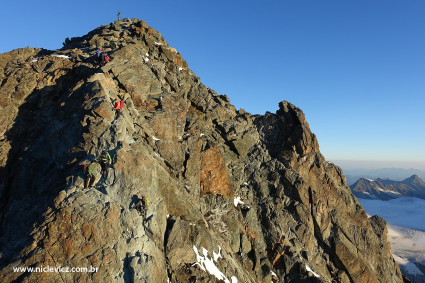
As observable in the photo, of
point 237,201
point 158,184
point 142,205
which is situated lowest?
point 237,201

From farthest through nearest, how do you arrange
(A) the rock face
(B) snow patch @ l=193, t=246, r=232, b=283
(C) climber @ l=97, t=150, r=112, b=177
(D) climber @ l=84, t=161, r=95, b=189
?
(B) snow patch @ l=193, t=246, r=232, b=283
(C) climber @ l=97, t=150, r=112, b=177
(D) climber @ l=84, t=161, r=95, b=189
(A) the rock face

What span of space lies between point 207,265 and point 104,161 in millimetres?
12955

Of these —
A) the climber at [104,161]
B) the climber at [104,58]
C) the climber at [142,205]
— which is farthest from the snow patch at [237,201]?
the climber at [104,58]

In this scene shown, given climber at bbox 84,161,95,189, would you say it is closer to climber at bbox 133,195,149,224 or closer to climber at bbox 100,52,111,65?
climber at bbox 133,195,149,224

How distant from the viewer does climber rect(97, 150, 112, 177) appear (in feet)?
57.0

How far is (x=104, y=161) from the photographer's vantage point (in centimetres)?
Result: 1728

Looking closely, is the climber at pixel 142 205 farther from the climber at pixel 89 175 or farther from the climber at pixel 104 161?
the climber at pixel 89 175

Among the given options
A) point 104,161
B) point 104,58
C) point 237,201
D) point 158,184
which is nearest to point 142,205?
point 158,184

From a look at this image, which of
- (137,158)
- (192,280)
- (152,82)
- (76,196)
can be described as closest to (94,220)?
(76,196)

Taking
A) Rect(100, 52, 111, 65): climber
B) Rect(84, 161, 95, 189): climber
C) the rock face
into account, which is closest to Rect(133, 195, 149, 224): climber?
the rock face

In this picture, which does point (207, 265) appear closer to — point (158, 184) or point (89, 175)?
point (158, 184)

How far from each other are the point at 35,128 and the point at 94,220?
16823 millimetres

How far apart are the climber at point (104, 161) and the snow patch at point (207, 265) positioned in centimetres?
1050

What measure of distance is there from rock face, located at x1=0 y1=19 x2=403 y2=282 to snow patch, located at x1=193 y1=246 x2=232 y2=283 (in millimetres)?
126
